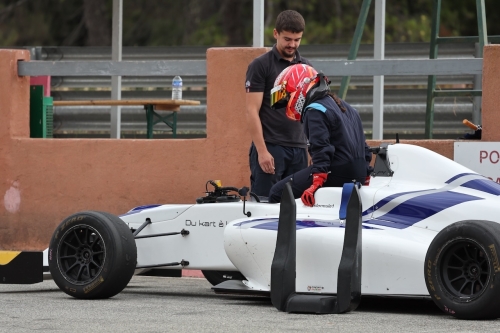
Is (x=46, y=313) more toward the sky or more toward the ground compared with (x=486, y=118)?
more toward the ground

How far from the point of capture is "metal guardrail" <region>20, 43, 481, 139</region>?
14.6m

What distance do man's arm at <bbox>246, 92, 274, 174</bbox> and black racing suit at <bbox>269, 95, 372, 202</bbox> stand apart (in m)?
0.87

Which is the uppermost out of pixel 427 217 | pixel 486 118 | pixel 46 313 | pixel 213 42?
pixel 213 42

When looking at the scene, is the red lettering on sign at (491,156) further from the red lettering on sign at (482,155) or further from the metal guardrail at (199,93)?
the metal guardrail at (199,93)

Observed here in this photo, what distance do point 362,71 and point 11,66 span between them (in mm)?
3441

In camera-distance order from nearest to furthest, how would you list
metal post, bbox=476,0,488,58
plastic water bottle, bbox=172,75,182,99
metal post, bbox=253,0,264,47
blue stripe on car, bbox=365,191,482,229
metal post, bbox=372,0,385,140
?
blue stripe on car, bbox=365,191,482,229 < metal post, bbox=253,0,264,47 < metal post, bbox=476,0,488,58 < metal post, bbox=372,0,385,140 < plastic water bottle, bbox=172,75,182,99

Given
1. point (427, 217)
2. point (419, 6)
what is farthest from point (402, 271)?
point (419, 6)

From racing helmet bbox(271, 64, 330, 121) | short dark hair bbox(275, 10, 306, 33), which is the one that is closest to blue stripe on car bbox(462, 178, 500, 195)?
racing helmet bbox(271, 64, 330, 121)

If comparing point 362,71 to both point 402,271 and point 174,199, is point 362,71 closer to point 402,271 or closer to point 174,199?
point 174,199

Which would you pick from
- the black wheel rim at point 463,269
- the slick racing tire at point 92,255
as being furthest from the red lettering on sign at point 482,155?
the slick racing tire at point 92,255

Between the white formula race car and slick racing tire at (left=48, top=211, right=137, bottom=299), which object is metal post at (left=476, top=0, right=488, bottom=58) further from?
slick racing tire at (left=48, top=211, right=137, bottom=299)

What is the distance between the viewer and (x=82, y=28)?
3209 centimetres

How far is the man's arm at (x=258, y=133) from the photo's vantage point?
8.82 metres

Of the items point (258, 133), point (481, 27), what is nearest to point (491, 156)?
point (258, 133)
